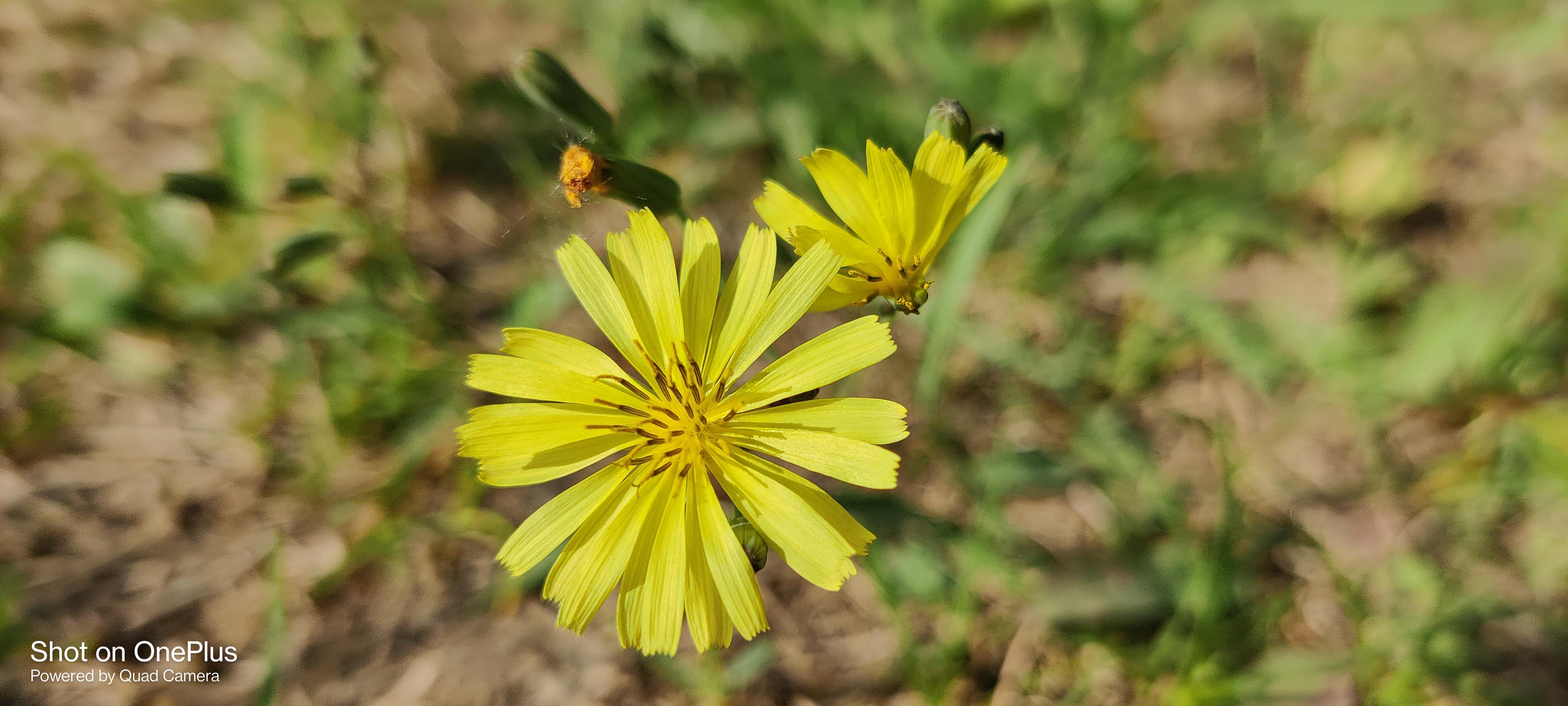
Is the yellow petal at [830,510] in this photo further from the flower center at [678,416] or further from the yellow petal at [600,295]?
the yellow petal at [600,295]

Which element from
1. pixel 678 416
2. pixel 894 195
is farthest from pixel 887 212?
pixel 678 416

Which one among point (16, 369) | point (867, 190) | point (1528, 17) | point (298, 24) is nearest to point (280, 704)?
point (16, 369)

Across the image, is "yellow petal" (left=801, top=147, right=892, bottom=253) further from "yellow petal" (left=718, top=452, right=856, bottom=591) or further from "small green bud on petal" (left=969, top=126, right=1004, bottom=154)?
"yellow petal" (left=718, top=452, right=856, bottom=591)

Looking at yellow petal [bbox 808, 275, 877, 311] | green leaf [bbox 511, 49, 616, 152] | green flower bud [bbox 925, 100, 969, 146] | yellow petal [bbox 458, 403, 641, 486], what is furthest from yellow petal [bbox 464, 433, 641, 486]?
green flower bud [bbox 925, 100, 969, 146]

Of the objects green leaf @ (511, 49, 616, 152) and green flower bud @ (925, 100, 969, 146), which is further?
green leaf @ (511, 49, 616, 152)

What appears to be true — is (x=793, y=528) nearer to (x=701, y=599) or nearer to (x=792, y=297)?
(x=701, y=599)

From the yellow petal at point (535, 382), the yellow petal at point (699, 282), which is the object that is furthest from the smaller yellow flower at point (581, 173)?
the yellow petal at point (535, 382)

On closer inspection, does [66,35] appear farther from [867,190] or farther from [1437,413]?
[1437,413]
